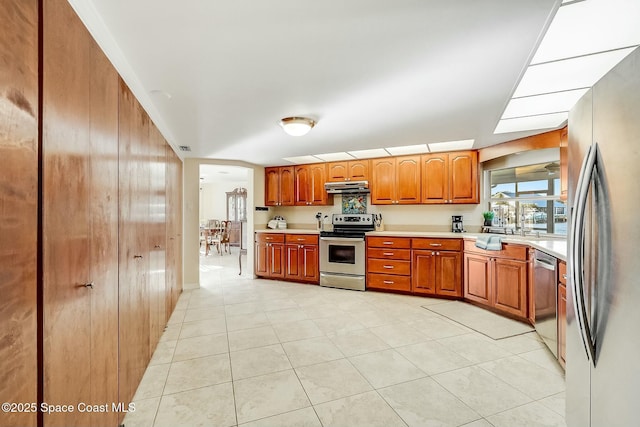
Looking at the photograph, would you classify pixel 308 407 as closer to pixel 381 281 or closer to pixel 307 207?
pixel 381 281

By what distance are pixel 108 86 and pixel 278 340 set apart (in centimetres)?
231

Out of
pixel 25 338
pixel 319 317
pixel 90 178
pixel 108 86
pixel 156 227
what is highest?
pixel 108 86

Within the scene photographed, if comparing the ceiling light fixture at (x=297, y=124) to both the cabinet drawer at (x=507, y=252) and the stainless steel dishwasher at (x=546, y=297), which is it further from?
the cabinet drawer at (x=507, y=252)

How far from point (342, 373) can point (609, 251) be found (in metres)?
1.74

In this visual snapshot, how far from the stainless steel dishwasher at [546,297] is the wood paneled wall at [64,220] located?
117 inches

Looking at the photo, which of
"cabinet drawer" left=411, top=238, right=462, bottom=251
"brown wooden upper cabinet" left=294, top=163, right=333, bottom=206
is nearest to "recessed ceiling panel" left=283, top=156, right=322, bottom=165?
"brown wooden upper cabinet" left=294, top=163, right=333, bottom=206

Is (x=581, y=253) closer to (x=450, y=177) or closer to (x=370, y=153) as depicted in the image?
(x=450, y=177)

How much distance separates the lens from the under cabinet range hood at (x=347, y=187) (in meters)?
4.69

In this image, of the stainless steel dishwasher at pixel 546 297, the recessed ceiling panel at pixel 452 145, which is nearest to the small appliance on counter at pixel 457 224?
the recessed ceiling panel at pixel 452 145

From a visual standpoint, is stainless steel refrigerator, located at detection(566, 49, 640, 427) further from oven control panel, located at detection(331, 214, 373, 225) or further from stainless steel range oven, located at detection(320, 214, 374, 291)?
oven control panel, located at detection(331, 214, 373, 225)

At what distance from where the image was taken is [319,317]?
326 cm

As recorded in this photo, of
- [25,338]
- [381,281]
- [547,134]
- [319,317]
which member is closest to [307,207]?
[381,281]

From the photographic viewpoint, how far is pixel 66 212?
3.35ft

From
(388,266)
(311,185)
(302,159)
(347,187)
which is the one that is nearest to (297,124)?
(302,159)
